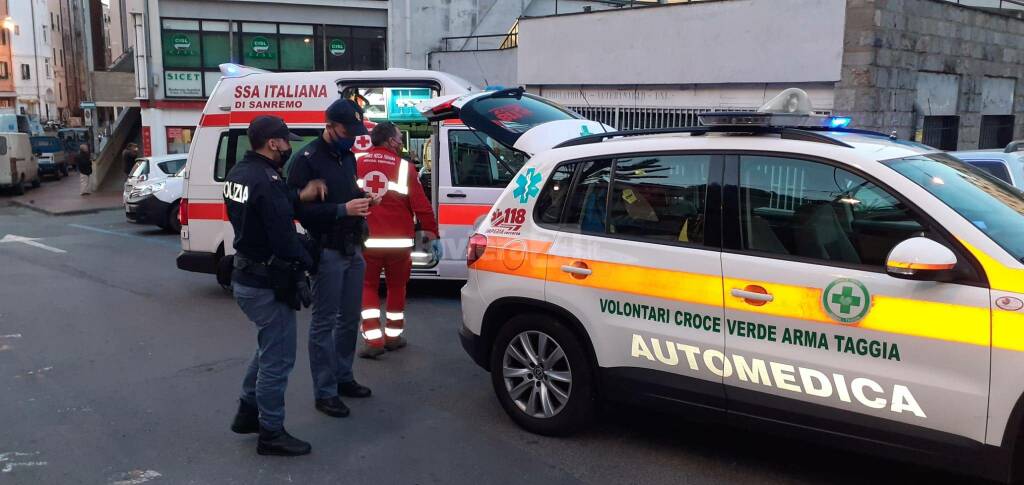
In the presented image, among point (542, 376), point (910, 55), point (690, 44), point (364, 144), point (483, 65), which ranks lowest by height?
point (542, 376)

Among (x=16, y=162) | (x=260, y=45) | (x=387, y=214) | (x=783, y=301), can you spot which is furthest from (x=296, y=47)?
(x=783, y=301)

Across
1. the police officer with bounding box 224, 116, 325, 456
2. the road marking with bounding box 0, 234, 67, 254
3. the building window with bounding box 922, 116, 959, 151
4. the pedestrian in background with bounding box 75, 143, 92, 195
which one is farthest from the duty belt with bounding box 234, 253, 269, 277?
the pedestrian in background with bounding box 75, 143, 92, 195

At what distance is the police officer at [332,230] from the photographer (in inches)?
193

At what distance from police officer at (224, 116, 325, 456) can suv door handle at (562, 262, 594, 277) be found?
1.43m

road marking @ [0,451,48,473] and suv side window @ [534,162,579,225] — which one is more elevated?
suv side window @ [534,162,579,225]

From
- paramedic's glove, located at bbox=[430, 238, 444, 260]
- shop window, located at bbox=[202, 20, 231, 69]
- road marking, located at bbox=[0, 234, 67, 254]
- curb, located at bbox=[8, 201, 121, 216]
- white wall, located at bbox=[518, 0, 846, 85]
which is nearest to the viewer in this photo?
paramedic's glove, located at bbox=[430, 238, 444, 260]

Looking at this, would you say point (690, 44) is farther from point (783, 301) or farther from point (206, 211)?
point (783, 301)

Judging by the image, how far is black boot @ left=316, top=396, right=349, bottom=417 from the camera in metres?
5.07

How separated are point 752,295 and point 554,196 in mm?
1388

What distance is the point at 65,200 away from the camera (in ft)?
Answer: 74.3

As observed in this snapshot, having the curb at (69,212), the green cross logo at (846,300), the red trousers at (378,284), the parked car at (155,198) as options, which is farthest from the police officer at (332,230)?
the curb at (69,212)

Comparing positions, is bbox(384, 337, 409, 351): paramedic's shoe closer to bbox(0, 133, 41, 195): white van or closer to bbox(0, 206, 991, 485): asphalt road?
bbox(0, 206, 991, 485): asphalt road

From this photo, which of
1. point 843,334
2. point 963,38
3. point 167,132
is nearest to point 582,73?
point 963,38

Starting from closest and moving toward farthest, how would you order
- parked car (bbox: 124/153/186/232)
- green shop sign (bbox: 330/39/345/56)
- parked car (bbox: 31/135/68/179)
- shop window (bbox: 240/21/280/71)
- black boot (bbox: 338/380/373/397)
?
black boot (bbox: 338/380/373/397) < parked car (bbox: 124/153/186/232) < shop window (bbox: 240/21/280/71) < green shop sign (bbox: 330/39/345/56) < parked car (bbox: 31/135/68/179)
